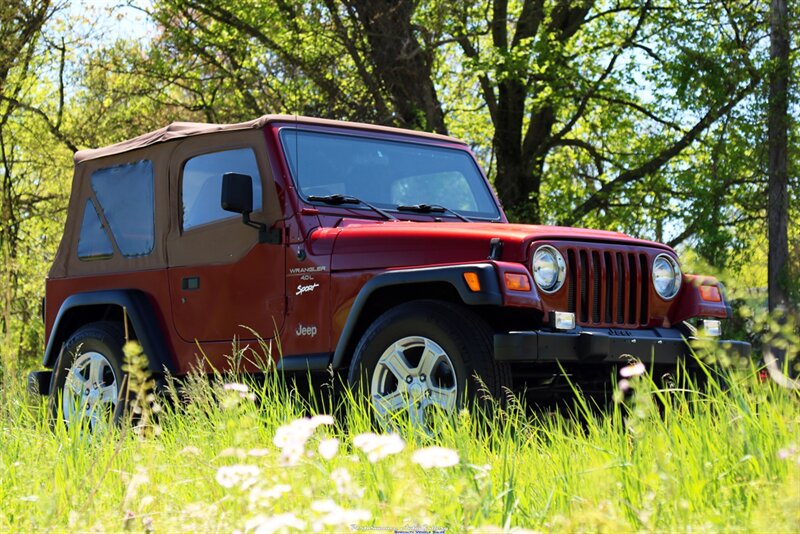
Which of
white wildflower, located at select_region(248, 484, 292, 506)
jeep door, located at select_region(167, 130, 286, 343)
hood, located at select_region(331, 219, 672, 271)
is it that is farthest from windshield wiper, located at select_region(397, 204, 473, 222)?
white wildflower, located at select_region(248, 484, 292, 506)

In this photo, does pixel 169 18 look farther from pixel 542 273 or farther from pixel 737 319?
pixel 542 273

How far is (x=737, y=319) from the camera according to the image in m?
16.7

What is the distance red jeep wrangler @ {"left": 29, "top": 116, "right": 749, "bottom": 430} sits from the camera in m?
5.02

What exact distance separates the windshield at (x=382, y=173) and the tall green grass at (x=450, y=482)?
2.10 metres

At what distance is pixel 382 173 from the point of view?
642 centimetres

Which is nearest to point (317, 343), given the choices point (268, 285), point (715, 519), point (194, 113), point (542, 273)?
point (268, 285)

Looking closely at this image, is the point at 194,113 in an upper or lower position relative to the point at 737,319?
upper

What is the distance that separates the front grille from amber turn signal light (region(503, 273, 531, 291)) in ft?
1.26

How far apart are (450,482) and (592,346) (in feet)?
6.73

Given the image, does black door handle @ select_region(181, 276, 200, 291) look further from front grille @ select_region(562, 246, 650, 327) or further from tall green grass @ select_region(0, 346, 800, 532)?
front grille @ select_region(562, 246, 650, 327)

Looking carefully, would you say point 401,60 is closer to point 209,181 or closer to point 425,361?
point 209,181

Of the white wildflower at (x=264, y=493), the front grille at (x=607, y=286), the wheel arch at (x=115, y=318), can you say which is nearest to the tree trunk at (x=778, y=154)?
the front grille at (x=607, y=286)

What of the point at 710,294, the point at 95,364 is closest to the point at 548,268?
the point at 710,294

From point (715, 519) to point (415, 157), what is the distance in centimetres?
441
